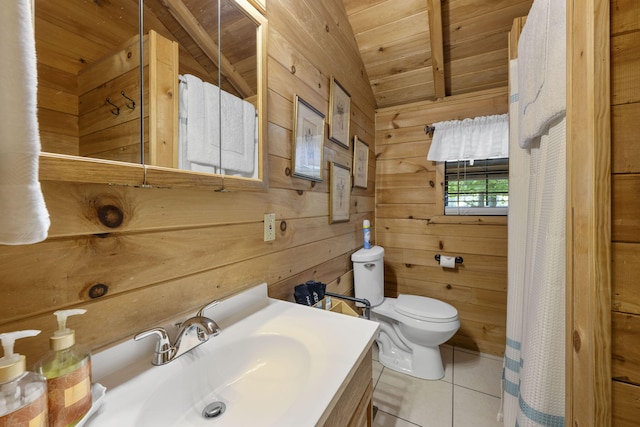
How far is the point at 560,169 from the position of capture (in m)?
0.76

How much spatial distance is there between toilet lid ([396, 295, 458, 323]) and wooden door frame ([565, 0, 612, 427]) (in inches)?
39.1

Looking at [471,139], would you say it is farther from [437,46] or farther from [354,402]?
[354,402]

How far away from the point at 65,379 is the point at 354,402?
0.65 meters

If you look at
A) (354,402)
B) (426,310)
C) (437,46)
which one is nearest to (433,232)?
(426,310)

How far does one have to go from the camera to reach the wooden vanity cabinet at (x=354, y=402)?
1.86 feet

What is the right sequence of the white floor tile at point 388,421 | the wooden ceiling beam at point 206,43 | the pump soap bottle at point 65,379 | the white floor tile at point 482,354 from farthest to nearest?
the white floor tile at point 482,354 < the white floor tile at point 388,421 < the wooden ceiling beam at point 206,43 < the pump soap bottle at point 65,379

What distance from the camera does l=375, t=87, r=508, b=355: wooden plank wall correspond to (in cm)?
192

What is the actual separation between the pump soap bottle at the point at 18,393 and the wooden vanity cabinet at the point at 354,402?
0.43 meters

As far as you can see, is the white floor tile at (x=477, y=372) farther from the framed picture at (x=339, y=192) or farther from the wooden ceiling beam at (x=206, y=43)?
the wooden ceiling beam at (x=206, y=43)

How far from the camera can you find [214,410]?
0.61 m

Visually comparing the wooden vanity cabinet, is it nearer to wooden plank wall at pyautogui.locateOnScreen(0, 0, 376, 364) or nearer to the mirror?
wooden plank wall at pyautogui.locateOnScreen(0, 0, 376, 364)

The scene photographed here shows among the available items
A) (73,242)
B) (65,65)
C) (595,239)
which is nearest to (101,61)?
(65,65)

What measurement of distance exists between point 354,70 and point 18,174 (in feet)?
6.40

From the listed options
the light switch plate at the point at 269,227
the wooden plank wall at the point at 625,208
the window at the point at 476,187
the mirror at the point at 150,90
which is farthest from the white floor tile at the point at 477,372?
the mirror at the point at 150,90
